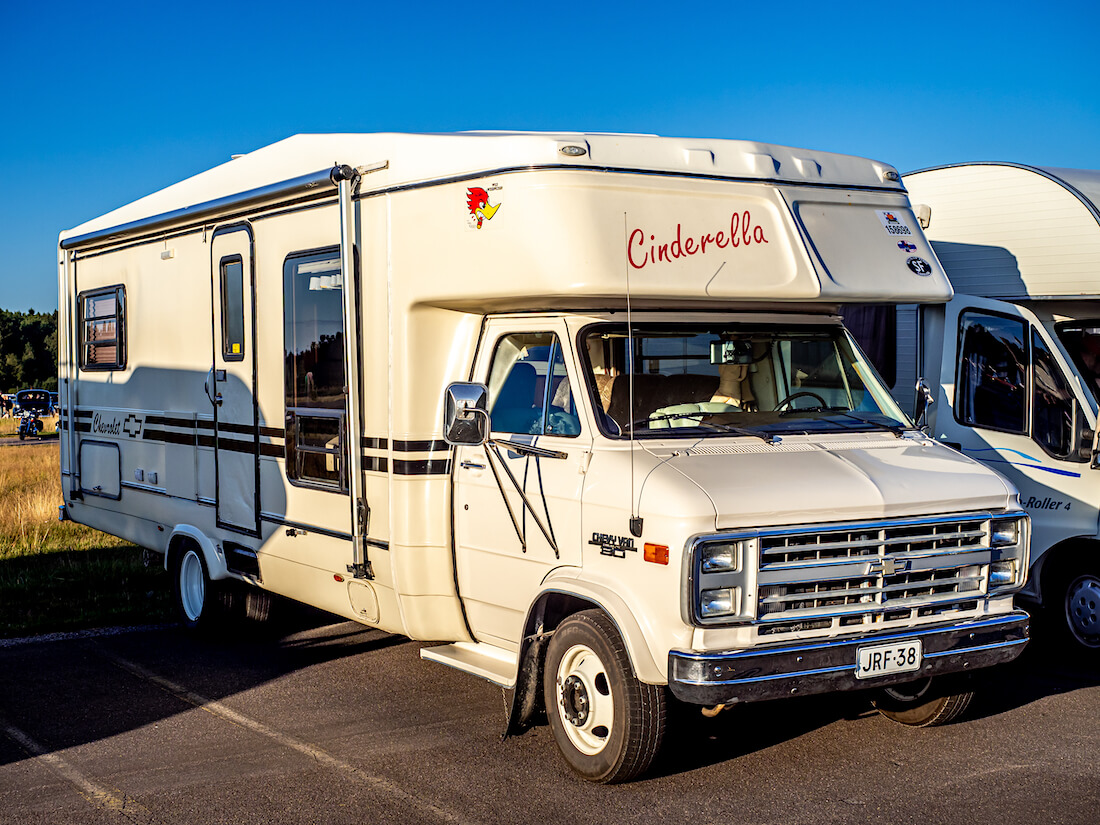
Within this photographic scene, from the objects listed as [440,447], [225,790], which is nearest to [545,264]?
[440,447]

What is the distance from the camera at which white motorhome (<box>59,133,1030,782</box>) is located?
5.05 m

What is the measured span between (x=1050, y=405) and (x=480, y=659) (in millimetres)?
4176

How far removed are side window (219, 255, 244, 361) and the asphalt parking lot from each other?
2131 mm

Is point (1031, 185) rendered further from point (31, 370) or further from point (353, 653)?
point (31, 370)

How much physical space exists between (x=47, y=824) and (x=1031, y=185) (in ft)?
25.5

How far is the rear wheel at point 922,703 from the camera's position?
600 centimetres

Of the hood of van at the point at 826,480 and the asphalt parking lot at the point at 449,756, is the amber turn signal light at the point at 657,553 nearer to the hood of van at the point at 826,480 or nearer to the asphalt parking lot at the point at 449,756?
the hood of van at the point at 826,480

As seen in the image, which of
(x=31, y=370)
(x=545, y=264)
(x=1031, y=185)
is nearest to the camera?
(x=545, y=264)

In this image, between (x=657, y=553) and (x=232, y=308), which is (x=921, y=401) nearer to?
(x=657, y=553)

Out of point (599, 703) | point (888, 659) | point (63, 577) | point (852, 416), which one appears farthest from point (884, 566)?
point (63, 577)

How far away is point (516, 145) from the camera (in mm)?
5738

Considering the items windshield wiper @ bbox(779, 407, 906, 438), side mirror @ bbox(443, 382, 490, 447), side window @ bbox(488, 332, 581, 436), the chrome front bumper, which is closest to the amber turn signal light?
the chrome front bumper

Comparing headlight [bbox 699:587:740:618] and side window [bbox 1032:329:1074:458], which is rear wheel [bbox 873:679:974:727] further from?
side window [bbox 1032:329:1074:458]

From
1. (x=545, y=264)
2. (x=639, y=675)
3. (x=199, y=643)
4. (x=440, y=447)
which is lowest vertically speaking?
(x=199, y=643)
